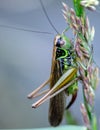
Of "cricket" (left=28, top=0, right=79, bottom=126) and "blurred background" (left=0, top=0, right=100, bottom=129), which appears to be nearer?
"cricket" (left=28, top=0, right=79, bottom=126)

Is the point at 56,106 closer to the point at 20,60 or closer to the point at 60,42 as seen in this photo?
the point at 60,42

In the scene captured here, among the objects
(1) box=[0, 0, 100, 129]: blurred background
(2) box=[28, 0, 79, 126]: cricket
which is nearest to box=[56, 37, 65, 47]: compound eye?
(2) box=[28, 0, 79, 126]: cricket

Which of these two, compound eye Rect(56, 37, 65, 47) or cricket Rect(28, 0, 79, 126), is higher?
compound eye Rect(56, 37, 65, 47)

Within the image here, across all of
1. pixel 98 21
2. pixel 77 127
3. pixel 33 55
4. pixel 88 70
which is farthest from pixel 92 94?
pixel 33 55

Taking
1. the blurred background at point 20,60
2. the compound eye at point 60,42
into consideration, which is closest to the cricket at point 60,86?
the compound eye at point 60,42

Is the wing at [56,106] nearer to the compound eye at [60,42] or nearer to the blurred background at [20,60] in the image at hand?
the compound eye at [60,42]

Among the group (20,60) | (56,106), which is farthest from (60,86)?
(20,60)

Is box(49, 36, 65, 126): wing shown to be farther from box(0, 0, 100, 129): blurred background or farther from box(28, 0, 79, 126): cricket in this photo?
box(0, 0, 100, 129): blurred background

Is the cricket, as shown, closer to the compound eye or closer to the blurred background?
the compound eye

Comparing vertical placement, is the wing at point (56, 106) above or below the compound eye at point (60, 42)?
below

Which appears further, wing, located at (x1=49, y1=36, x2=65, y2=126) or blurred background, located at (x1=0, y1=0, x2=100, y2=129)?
blurred background, located at (x1=0, y1=0, x2=100, y2=129)

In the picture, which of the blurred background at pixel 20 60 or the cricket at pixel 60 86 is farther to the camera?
the blurred background at pixel 20 60

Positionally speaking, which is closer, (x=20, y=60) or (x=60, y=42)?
(x=60, y=42)
